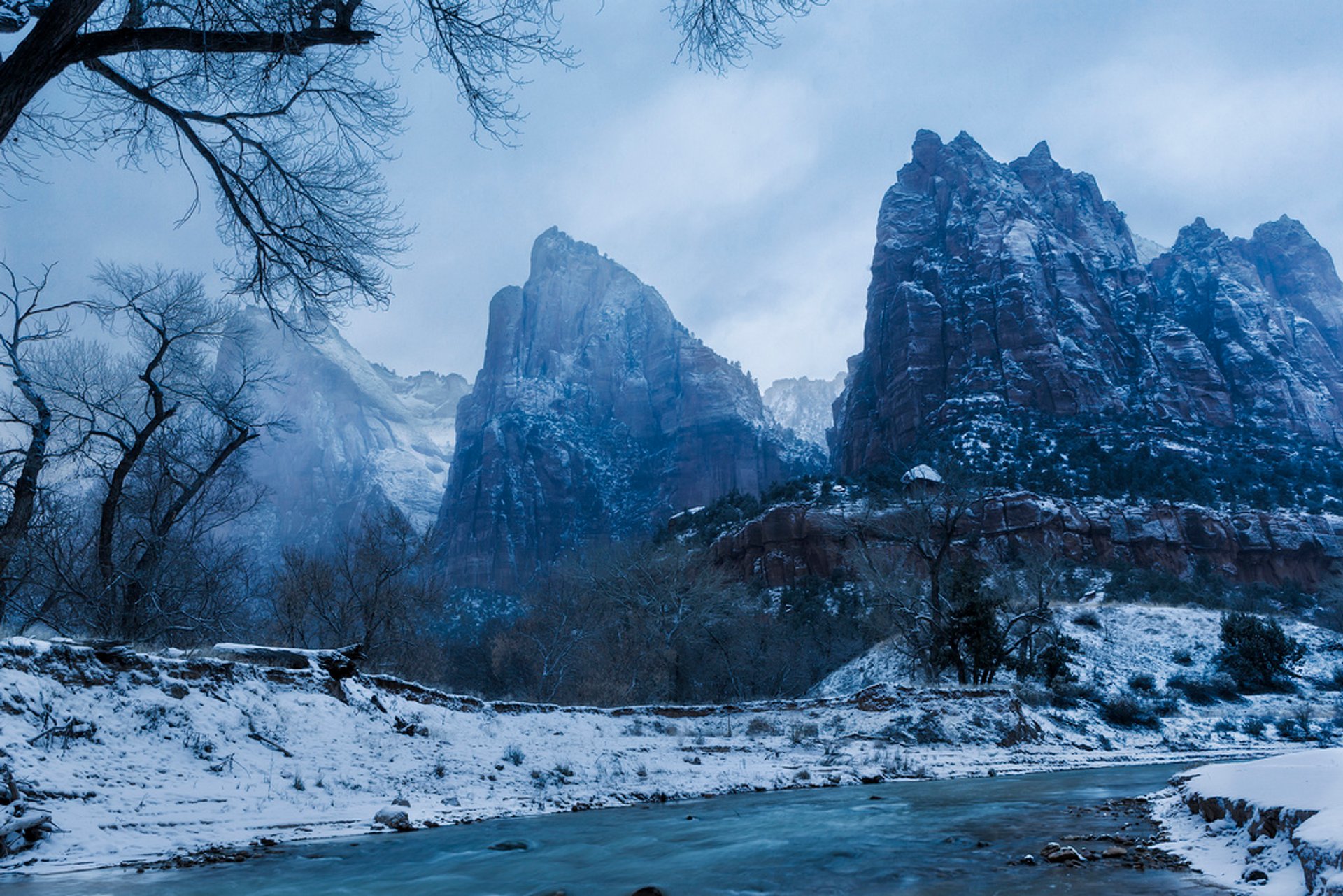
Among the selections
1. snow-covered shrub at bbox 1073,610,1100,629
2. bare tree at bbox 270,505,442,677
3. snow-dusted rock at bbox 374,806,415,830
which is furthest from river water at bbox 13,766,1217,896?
snow-covered shrub at bbox 1073,610,1100,629

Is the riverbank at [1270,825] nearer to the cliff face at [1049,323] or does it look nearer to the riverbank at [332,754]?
the riverbank at [332,754]

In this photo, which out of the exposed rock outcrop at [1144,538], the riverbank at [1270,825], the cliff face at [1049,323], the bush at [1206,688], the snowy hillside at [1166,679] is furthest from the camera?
the cliff face at [1049,323]

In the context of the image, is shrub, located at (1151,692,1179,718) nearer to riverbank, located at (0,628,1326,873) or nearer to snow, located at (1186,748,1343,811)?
riverbank, located at (0,628,1326,873)

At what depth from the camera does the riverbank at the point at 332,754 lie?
5910 mm

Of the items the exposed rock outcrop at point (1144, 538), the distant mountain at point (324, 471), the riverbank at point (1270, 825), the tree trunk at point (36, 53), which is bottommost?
the riverbank at point (1270, 825)

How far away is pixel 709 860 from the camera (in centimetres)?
525

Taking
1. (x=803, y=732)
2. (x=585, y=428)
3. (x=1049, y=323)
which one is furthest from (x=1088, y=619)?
(x=585, y=428)

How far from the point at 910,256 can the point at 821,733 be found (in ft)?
339

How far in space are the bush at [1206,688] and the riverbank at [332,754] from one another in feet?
34.1

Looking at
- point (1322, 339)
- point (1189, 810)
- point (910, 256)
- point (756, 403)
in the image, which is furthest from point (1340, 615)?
point (756, 403)

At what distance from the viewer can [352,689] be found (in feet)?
36.2

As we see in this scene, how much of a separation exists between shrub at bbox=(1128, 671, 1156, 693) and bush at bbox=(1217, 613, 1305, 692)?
3071 mm

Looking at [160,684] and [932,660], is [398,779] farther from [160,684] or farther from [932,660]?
[932,660]

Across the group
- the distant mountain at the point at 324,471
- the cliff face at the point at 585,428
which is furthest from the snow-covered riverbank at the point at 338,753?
the distant mountain at the point at 324,471
